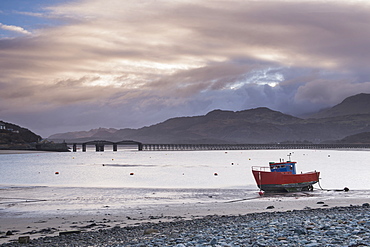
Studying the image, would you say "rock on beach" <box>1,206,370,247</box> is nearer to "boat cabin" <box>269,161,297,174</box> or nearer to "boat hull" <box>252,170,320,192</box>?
"boat hull" <box>252,170,320,192</box>

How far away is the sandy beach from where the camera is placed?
19859mm

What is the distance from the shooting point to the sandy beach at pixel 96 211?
19.9 m

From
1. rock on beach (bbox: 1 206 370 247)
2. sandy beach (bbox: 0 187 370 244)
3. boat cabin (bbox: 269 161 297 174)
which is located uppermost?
boat cabin (bbox: 269 161 297 174)

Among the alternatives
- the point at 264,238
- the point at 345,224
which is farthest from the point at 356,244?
the point at 345,224

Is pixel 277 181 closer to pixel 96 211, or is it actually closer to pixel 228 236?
pixel 96 211

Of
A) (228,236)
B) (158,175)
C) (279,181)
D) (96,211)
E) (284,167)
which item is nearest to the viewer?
(228,236)

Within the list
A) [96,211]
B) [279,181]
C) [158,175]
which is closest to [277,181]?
[279,181]

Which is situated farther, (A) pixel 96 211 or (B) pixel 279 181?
(B) pixel 279 181

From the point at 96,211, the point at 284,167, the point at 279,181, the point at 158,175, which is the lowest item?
the point at 96,211

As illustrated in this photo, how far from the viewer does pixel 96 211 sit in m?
25.7

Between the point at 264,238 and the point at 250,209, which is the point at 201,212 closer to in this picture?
the point at 250,209

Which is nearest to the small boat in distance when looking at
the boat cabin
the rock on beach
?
the boat cabin

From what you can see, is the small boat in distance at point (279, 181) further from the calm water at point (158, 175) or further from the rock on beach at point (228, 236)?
the rock on beach at point (228, 236)

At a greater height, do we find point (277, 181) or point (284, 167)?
point (284, 167)
